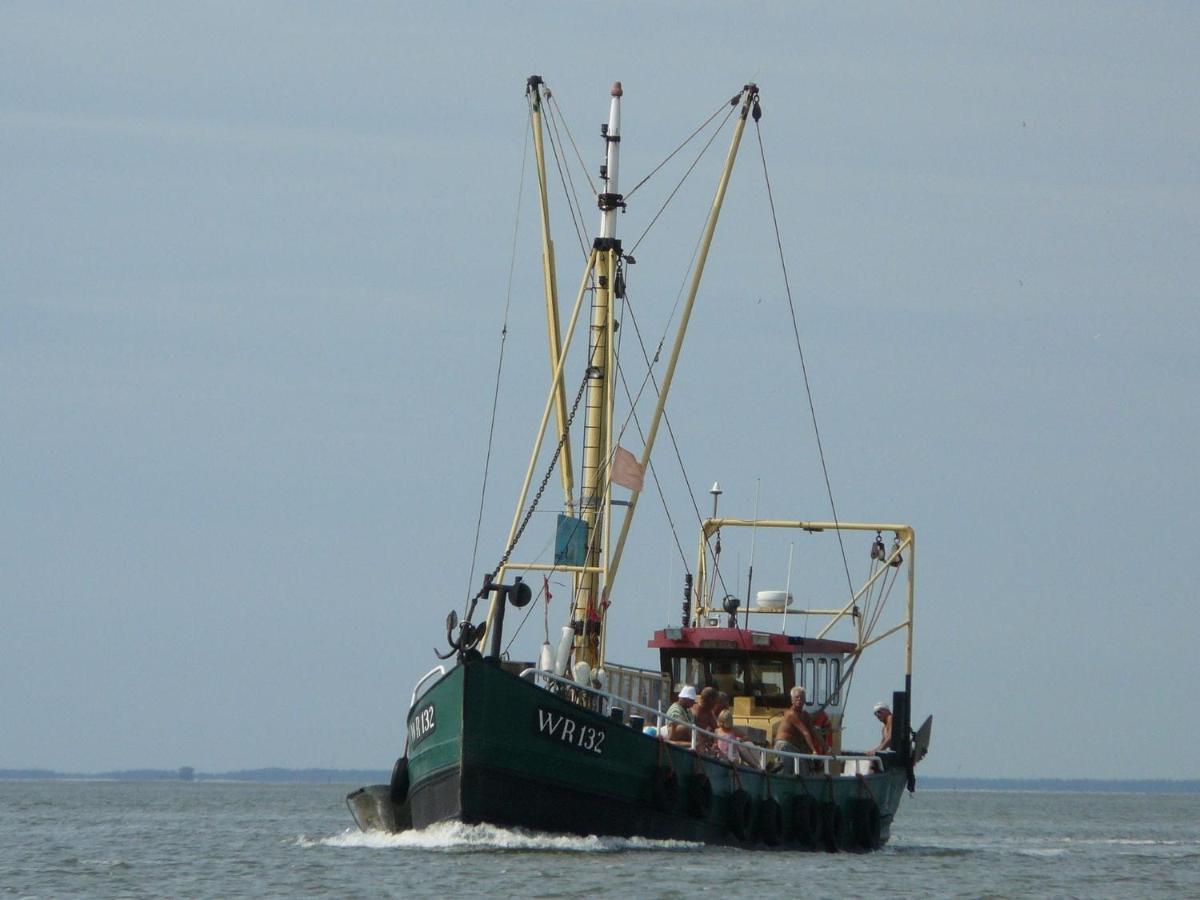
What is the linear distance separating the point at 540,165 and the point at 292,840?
14127 mm

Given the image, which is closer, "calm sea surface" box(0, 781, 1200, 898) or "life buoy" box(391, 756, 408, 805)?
"calm sea surface" box(0, 781, 1200, 898)

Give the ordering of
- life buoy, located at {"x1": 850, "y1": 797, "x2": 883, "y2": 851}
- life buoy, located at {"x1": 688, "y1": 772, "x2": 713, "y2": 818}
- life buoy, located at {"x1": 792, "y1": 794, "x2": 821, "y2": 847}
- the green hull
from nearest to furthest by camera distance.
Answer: the green hull
life buoy, located at {"x1": 688, "y1": 772, "x2": 713, "y2": 818}
life buoy, located at {"x1": 792, "y1": 794, "x2": 821, "y2": 847}
life buoy, located at {"x1": 850, "y1": 797, "x2": 883, "y2": 851}

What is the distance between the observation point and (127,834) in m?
46.3

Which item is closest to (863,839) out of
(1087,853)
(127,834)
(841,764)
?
(841,764)

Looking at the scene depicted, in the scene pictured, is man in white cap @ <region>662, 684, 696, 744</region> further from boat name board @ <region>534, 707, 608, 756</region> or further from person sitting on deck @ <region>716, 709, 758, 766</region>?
boat name board @ <region>534, 707, 608, 756</region>

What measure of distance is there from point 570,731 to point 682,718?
9.93 ft

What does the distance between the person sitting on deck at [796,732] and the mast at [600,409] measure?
286cm

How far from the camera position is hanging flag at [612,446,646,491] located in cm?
3186

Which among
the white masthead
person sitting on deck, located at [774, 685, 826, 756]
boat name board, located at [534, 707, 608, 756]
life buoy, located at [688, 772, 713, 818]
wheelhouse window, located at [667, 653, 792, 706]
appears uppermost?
the white masthead

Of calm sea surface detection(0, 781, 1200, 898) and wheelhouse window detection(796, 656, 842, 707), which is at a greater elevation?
wheelhouse window detection(796, 656, 842, 707)

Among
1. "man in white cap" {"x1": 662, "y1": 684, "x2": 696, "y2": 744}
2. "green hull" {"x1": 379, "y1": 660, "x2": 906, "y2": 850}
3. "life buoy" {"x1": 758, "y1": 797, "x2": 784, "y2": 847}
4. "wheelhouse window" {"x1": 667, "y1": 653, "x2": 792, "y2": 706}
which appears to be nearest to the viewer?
"green hull" {"x1": 379, "y1": 660, "x2": 906, "y2": 850}

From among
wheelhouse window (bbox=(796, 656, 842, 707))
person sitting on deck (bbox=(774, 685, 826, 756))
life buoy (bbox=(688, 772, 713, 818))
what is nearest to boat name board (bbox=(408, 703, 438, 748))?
life buoy (bbox=(688, 772, 713, 818))

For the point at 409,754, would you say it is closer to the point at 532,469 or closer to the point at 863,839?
the point at 532,469

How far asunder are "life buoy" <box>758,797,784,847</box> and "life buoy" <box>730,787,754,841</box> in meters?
0.48
